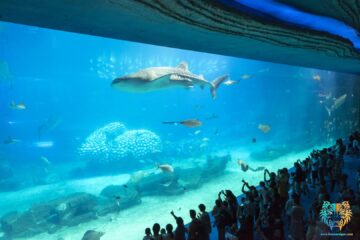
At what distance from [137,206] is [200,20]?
9973 mm

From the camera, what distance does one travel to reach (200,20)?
4230 mm

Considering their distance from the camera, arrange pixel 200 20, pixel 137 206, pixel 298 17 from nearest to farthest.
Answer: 1. pixel 200 20
2. pixel 298 17
3. pixel 137 206

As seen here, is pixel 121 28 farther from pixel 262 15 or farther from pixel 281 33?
pixel 281 33

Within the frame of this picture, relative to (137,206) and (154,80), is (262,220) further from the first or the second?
(137,206)

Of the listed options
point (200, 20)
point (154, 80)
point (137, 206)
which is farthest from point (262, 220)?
point (137, 206)

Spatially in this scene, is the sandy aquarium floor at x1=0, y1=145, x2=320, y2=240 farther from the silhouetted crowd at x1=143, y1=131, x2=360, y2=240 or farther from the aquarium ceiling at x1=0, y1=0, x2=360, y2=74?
the aquarium ceiling at x1=0, y1=0, x2=360, y2=74

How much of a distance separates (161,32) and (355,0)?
124 inches

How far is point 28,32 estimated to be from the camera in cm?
3200

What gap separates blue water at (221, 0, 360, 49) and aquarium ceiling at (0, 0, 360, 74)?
16mm

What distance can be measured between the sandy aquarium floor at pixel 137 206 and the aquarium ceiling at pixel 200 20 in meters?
6.77

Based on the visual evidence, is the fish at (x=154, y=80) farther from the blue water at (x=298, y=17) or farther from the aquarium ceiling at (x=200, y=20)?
the blue water at (x=298, y=17)

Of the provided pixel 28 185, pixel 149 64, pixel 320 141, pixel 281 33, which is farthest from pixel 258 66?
pixel 281 33

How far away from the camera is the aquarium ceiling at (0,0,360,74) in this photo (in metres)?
3.65

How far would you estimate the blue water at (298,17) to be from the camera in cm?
415
